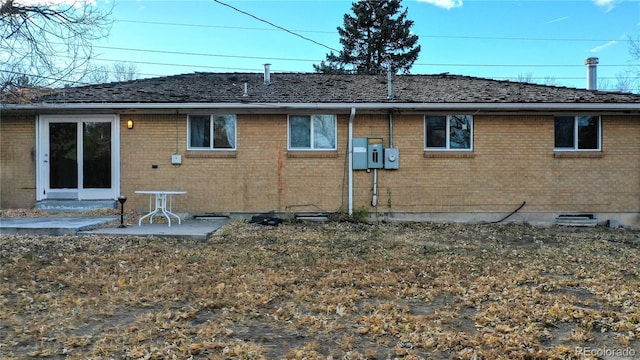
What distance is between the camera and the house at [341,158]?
1045 centimetres

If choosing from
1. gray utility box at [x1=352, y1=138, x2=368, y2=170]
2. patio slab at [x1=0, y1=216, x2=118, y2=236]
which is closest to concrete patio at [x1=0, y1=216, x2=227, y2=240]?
patio slab at [x1=0, y1=216, x2=118, y2=236]

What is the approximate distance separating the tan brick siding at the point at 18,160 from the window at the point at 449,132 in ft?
32.4

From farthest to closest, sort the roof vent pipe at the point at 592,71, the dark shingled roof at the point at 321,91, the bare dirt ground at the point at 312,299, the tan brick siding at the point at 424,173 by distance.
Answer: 1. the roof vent pipe at the point at 592,71
2. the tan brick siding at the point at 424,173
3. the dark shingled roof at the point at 321,91
4. the bare dirt ground at the point at 312,299

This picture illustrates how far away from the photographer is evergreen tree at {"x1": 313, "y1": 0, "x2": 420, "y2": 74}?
92.1ft

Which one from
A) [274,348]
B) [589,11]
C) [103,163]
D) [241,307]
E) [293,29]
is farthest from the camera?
[589,11]

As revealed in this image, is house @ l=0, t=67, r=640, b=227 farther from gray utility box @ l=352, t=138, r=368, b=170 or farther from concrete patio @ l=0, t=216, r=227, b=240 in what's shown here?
concrete patio @ l=0, t=216, r=227, b=240

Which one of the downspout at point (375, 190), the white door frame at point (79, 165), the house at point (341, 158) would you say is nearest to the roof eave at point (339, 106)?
the house at point (341, 158)

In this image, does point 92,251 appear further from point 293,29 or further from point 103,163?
point 293,29

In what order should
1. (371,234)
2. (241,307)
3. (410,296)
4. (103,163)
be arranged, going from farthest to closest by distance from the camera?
1. (103,163)
2. (371,234)
3. (410,296)
4. (241,307)

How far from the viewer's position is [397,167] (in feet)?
34.6

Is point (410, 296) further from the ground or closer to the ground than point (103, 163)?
closer to the ground

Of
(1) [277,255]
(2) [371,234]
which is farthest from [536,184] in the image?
(1) [277,255]

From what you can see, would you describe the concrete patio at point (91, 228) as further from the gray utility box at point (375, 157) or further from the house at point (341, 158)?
the gray utility box at point (375, 157)

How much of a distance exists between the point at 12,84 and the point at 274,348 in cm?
892
